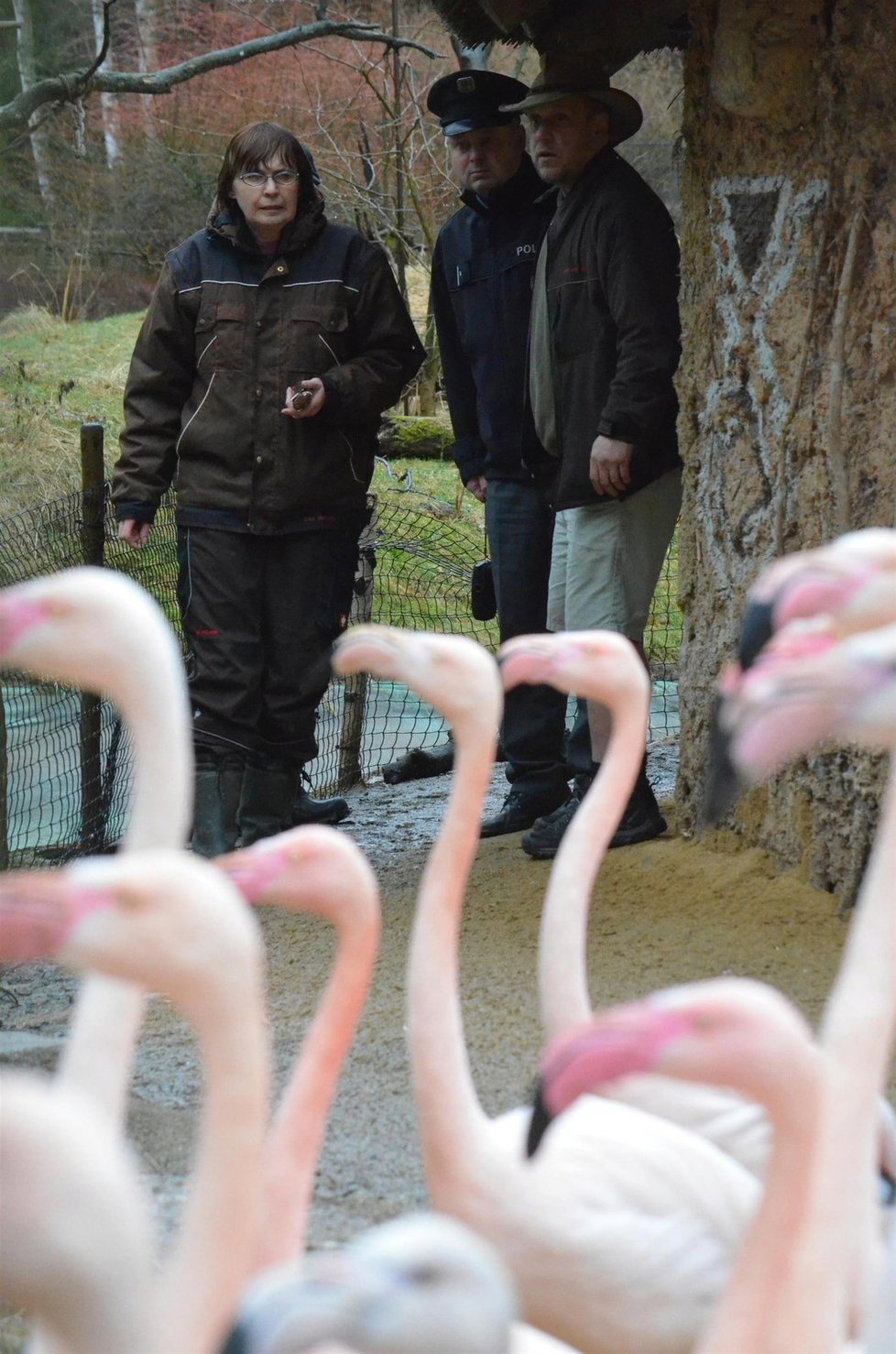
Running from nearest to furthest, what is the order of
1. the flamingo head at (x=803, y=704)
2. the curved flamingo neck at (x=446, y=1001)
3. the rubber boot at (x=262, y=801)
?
the flamingo head at (x=803, y=704) → the curved flamingo neck at (x=446, y=1001) → the rubber boot at (x=262, y=801)

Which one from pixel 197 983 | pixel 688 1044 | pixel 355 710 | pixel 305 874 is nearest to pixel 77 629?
pixel 305 874

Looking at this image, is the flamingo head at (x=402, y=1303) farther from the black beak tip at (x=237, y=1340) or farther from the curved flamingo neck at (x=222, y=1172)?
the curved flamingo neck at (x=222, y=1172)

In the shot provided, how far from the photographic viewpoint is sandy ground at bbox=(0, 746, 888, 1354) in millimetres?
3627

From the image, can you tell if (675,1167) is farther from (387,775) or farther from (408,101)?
(408,101)

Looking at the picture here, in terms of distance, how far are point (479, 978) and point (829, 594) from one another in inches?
93.3

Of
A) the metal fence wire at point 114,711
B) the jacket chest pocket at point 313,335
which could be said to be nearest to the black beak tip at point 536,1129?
the metal fence wire at point 114,711

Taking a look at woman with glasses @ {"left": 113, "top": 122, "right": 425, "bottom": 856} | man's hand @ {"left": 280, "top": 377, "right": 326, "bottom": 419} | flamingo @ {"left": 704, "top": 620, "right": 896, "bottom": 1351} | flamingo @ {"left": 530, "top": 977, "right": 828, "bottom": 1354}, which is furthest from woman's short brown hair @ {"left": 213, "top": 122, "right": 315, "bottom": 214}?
flamingo @ {"left": 530, "top": 977, "right": 828, "bottom": 1354}

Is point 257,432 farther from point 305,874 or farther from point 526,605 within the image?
point 305,874

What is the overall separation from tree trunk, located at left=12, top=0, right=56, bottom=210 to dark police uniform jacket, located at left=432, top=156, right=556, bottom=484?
117 inches

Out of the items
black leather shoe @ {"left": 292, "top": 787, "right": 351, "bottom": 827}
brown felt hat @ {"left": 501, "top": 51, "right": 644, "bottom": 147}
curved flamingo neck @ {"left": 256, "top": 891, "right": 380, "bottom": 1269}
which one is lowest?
black leather shoe @ {"left": 292, "top": 787, "right": 351, "bottom": 827}

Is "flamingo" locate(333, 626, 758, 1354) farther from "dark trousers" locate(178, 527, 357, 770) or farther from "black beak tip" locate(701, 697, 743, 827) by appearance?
"dark trousers" locate(178, 527, 357, 770)

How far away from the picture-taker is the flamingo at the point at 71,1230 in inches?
58.5

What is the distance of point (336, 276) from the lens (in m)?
5.73

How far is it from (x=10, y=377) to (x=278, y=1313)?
11.9 m
